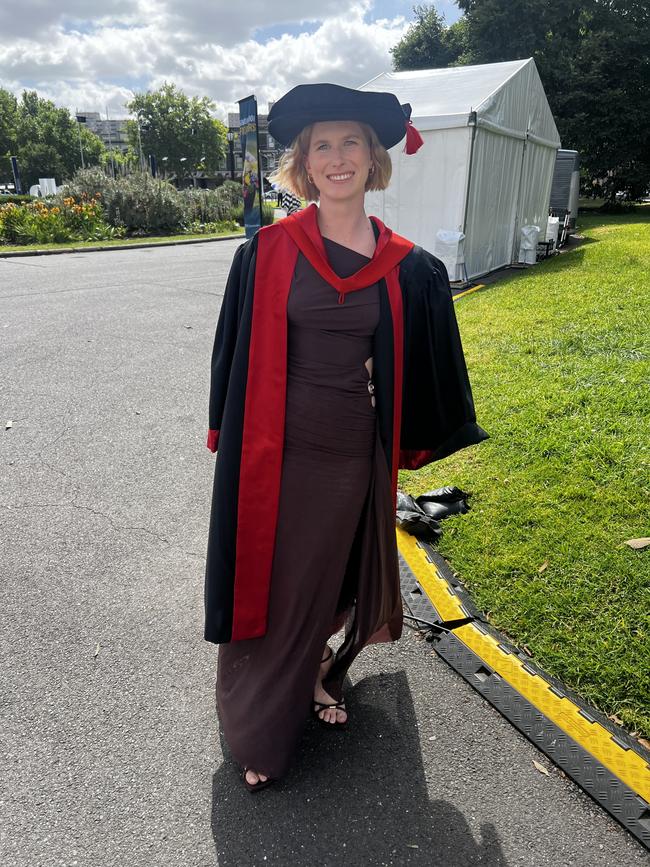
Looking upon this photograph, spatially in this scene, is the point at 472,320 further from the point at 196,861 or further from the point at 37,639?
the point at 196,861

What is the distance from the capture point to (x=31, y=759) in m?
2.19

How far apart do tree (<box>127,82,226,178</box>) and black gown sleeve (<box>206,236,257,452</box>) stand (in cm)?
6536

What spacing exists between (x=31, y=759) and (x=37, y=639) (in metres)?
0.69

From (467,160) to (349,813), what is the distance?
10.0 m

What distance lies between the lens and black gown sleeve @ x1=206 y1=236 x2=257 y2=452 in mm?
2064

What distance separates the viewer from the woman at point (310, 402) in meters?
2.01

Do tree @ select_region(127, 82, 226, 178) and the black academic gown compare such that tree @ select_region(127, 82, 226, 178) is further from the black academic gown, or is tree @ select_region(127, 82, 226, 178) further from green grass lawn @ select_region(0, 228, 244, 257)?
the black academic gown

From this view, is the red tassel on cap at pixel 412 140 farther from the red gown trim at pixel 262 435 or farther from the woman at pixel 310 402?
the red gown trim at pixel 262 435

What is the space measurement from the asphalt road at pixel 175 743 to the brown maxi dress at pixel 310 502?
106 millimetres

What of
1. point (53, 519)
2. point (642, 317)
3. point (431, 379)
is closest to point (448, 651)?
point (431, 379)

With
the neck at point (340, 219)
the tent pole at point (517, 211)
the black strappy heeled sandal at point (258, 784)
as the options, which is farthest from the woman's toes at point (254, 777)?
the tent pole at point (517, 211)

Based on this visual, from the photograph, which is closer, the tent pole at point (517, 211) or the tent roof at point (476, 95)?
the tent roof at point (476, 95)

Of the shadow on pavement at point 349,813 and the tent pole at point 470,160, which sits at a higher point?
the tent pole at point 470,160

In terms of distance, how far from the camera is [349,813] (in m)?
2.02
